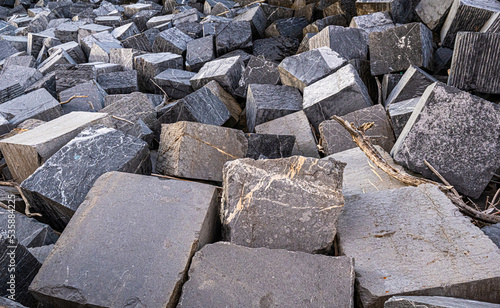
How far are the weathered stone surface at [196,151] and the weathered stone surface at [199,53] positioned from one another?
3227 mm

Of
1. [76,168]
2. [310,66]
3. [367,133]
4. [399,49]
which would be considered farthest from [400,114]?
[76,168]

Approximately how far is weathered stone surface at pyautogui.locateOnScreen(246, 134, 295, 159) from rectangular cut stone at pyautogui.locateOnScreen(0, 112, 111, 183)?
4.06 ft

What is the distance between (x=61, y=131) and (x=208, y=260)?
1.78m

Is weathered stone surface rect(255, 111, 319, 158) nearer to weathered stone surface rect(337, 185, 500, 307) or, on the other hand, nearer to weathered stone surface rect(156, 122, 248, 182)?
weathered stone surface rect(156, 122, 248, 182)

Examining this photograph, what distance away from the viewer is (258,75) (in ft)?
15.8

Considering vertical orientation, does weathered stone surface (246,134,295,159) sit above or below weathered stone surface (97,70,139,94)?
above

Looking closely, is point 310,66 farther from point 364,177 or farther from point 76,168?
point 76,168

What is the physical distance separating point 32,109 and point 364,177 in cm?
353

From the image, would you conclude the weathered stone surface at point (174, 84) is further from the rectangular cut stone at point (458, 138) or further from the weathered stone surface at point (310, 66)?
the rectangular cut stone at point (458, 138)

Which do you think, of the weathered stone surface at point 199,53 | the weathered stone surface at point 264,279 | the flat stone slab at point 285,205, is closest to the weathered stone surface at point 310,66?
the weathered stone surface at point 199,53

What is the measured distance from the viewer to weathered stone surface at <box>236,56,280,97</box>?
474 centimetres

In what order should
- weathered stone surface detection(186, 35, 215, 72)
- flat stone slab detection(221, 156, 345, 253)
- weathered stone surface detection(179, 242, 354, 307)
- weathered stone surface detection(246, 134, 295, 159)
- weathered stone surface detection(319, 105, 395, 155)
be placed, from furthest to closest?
weathered stone surface detection(186, 35, 215, 72) → weathered stone surface detection(319, 105, 395, 155) → weathered stone surface detection(246, 134, 295, 159) → flat stone slab detection(221, 156, 345, 253) → weathered stone surface detection(179, 242, 354, 307)

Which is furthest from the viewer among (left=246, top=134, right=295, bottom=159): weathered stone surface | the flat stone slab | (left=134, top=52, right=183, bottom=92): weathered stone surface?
(left=134, top=52, right=183, bottom=92): weathered stone surface

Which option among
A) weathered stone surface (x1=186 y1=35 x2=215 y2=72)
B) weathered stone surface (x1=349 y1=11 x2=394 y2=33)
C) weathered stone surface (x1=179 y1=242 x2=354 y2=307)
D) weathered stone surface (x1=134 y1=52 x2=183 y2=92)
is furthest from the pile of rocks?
weathered stone surface (x1=186 y1=35 x2=215 y2=72)
